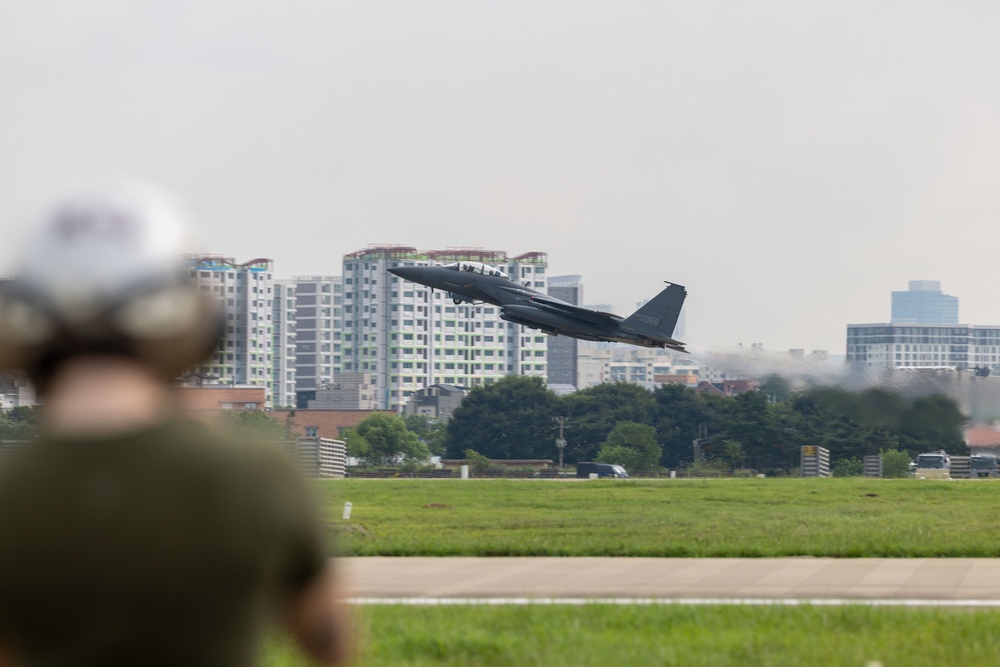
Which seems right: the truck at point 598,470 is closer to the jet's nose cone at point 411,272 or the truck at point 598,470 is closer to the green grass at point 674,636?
the jet's nose cone at point 411,272

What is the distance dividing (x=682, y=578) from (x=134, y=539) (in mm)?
14705

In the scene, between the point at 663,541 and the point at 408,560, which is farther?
the point at 663,541

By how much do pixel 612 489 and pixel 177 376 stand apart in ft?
156

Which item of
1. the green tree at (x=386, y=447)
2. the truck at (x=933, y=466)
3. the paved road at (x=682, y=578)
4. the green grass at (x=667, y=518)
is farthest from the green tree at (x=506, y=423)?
the paved road at (x=682, y=578)

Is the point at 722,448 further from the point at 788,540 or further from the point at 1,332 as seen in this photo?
the point at 1,332

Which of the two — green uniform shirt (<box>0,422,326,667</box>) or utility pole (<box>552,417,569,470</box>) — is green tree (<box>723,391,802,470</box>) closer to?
utility pole (<box>552,417,569,470</box>)

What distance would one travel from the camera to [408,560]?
1941 cm

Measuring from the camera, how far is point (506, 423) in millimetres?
137625

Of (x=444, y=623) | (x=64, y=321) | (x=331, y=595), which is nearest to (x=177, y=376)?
(x=64, y=321)

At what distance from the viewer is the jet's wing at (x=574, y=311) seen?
192ft

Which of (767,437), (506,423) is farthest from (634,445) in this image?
(767,437)

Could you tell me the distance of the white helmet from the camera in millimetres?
2617

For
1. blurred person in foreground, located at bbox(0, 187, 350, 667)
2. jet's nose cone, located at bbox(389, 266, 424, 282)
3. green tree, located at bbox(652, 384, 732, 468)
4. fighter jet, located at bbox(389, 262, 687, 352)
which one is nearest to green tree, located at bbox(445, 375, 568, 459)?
green tree, located at bbox(652, 384, 732, 468)

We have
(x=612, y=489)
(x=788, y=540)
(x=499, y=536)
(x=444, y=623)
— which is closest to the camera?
(x=444, y=623)
